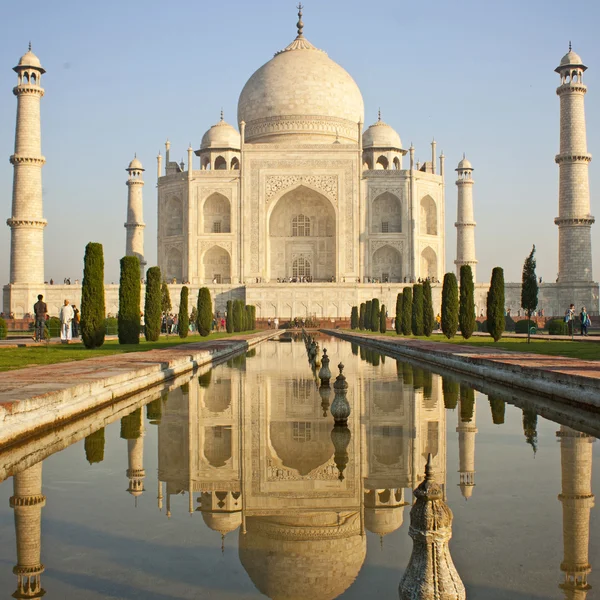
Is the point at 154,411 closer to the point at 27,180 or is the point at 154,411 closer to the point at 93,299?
the point at 93,299

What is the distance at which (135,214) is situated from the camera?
3369 centimetres

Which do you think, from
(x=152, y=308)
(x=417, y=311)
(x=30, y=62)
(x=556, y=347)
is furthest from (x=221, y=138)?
(x=556, y=347)

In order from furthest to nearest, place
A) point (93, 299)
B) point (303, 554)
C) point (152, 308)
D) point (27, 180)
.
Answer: point (27, 180), point (152, 308), point (93, 299), point (303, 554)

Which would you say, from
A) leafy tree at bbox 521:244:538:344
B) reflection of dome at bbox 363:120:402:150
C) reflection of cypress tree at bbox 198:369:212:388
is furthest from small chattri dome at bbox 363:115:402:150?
reflection of cypress tree at bbox 198:369:212:388

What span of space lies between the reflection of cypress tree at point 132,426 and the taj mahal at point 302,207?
862 inches

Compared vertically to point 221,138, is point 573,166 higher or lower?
lower

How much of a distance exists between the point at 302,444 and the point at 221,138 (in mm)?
31413

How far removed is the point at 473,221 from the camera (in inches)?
1303

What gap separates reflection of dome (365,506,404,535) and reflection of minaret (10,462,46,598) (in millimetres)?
982

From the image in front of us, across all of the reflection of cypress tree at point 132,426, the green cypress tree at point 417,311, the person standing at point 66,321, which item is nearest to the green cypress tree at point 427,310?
the green cypress tree at point 417,311

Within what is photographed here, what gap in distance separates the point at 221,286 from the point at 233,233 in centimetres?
336

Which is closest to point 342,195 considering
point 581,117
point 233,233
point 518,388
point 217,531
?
point 233,233

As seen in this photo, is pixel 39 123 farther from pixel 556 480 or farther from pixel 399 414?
pixel 556 480

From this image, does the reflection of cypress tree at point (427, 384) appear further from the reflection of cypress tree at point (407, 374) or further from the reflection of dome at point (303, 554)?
the reflection of dome at point (303, 554)
